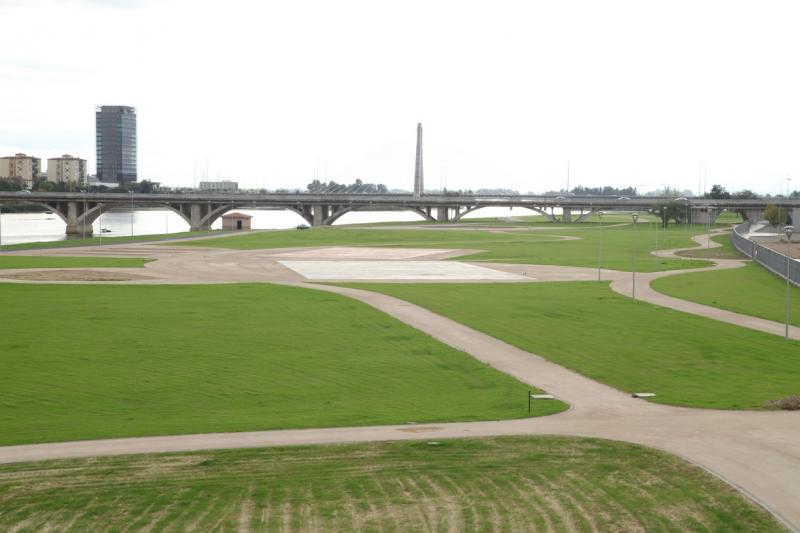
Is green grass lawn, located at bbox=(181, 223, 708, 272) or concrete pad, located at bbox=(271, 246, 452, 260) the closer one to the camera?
green grass lawn, located at bbox=(181, 223, 708, 272)

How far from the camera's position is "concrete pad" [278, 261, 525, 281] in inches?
2470

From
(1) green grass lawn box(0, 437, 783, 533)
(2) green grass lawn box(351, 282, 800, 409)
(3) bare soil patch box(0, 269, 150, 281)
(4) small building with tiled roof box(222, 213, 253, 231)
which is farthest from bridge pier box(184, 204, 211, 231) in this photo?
(1) green grass lawn box(0, 437, 783, 533)

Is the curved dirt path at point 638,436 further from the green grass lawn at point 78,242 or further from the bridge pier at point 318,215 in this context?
the bridge pier at point 318,215

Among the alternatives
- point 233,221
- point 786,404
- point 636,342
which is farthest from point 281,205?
point 786,404

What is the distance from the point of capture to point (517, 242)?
344 feet

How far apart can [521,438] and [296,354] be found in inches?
514

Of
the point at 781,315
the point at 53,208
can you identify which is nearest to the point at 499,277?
the point at 781,315

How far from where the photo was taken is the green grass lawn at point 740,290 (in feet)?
150

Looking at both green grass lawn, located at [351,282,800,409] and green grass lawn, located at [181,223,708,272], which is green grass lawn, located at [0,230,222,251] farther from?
green grass lawn, located at [351,282,800,409]

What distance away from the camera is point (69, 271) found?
63.1 m

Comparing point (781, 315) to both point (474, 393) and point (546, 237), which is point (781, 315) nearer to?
point (474, 393)

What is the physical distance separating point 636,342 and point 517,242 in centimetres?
6902

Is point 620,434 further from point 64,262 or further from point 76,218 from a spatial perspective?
point 76,218

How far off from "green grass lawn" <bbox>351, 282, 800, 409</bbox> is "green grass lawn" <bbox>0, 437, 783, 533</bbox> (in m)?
7.80
